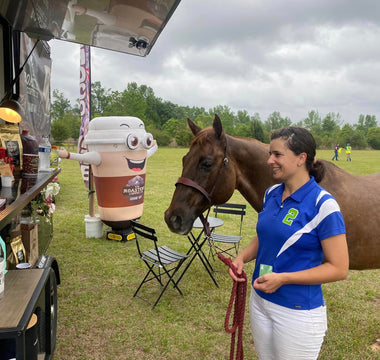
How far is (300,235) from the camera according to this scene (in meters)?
1.33

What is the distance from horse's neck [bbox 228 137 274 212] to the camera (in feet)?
7.67

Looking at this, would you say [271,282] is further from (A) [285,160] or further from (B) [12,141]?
(B) [12,141]

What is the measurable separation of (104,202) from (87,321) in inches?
97.2

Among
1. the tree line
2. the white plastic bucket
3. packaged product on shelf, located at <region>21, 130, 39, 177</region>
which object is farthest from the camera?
the tree line

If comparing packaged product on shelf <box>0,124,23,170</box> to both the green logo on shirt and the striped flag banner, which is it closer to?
the green logo on shirt

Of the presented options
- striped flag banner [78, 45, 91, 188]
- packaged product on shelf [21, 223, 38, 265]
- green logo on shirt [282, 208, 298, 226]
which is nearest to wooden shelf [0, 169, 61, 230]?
packaged product on shelf [21, 223, 38, 265]

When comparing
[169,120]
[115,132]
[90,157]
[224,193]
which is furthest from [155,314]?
[169,120]

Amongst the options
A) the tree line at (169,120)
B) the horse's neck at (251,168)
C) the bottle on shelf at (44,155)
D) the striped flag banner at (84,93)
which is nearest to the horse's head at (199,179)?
the horse's neck at (251,168)

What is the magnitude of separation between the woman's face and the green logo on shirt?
17 cm

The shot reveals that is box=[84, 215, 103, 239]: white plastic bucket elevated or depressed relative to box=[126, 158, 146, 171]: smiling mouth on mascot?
depressed

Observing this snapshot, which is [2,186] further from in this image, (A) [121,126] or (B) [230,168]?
(A) [121,126]

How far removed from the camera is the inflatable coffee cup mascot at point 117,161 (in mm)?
5059

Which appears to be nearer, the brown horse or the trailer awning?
the brown horse

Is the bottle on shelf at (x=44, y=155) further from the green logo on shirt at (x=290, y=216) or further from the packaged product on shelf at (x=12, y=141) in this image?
the green logo on shirt at (x=290, y=216)
